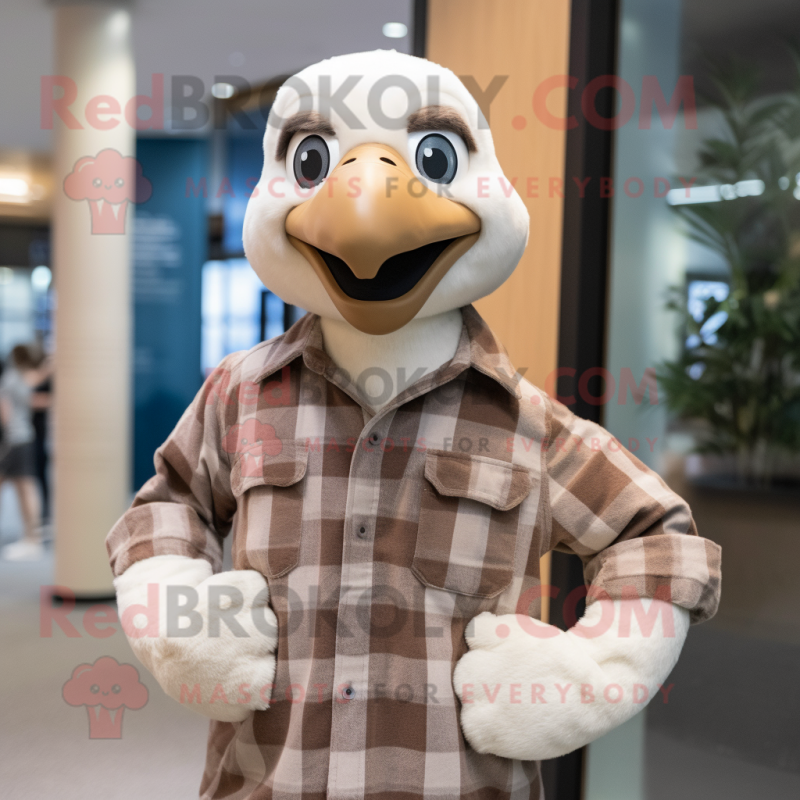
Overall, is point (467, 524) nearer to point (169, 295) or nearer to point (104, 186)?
point (104, 186)

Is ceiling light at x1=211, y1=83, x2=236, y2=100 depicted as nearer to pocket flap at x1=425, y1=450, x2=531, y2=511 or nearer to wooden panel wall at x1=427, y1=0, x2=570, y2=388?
wooden panel wall at x1=427, y1=0, x2=570, y2=388

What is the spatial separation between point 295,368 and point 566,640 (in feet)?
1.66

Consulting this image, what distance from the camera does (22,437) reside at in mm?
5094

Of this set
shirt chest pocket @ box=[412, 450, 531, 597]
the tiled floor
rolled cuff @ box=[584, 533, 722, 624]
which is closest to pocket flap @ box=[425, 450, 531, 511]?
shirt chest pocket @ box=[412, 450, 531, 597]

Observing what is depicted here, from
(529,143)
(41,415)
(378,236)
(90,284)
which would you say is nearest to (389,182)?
(378,236)

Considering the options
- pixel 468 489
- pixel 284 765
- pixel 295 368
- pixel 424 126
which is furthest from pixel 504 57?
pixel 284 765

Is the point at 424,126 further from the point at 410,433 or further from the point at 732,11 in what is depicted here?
the point at 732,11

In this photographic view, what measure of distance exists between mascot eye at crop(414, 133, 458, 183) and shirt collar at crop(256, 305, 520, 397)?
0.21m

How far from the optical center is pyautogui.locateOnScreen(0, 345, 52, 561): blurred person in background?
5.00m

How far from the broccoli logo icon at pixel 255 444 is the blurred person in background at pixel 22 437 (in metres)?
4.38

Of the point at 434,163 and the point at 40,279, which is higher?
the point at 40,279

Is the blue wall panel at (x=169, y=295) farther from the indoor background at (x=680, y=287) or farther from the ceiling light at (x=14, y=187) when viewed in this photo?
the indoor background at (x=680, y=287)

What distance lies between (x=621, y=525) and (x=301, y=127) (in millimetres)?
663

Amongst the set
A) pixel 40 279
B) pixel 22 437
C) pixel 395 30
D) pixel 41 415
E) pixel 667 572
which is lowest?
pixel 22 437
